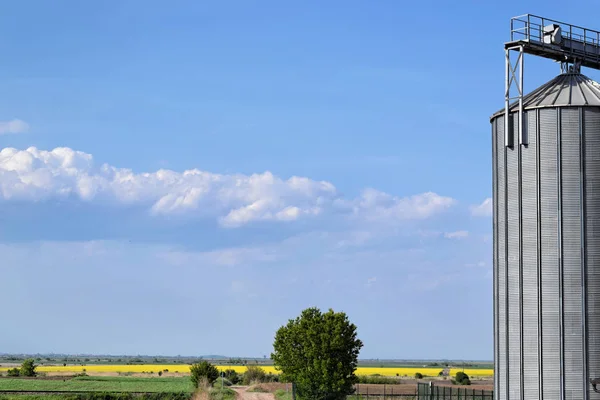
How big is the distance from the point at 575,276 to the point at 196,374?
6719 cm

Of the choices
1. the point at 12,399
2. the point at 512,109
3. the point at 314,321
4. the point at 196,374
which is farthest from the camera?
the point at 196,374

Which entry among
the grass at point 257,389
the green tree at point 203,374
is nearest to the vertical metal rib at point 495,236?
the grass at point 257,389

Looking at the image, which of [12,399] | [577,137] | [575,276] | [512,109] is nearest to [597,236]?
[575,276]

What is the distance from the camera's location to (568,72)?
152ft

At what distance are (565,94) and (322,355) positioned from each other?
104ft

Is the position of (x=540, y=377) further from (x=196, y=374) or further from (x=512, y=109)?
(x=196, y=374)

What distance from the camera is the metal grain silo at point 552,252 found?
137 ft

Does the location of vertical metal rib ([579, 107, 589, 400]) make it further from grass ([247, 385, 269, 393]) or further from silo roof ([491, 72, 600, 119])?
grass ([247, 385, 269, 393])

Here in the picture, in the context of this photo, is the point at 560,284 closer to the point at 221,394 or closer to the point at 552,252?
the point at 552,252

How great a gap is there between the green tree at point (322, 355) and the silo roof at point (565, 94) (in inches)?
1078

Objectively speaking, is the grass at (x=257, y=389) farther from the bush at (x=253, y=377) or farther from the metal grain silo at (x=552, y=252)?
the metal grain silo at (x=552, y=252)

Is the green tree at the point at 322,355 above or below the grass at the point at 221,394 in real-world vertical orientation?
above

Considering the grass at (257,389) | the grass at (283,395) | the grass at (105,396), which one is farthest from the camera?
the grass at (257,389)

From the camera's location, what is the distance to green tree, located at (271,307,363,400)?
67.9 meters
